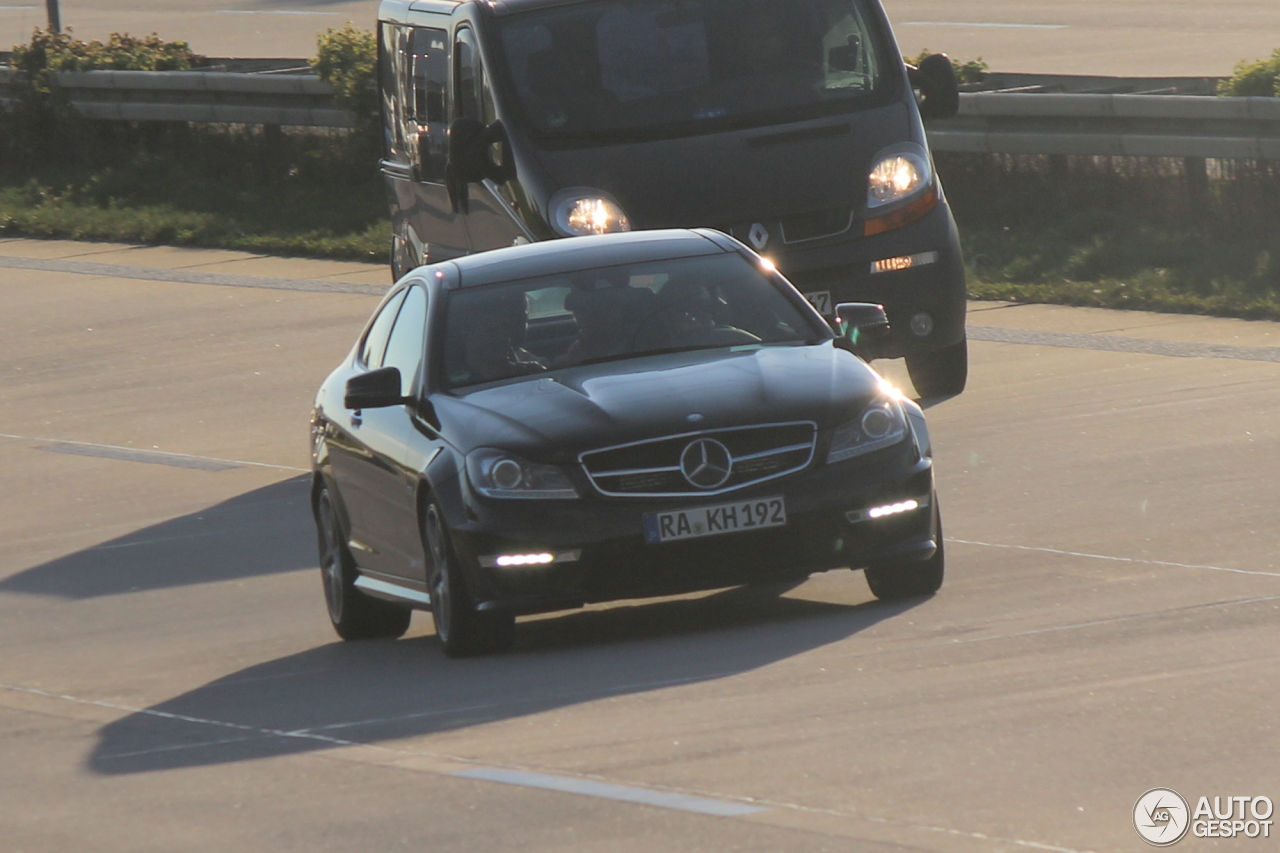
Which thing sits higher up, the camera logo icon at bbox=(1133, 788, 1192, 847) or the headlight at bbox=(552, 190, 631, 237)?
the camera logo icon at bbox=(1133, 788, 1192, 847)

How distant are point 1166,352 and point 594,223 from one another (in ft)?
11.6

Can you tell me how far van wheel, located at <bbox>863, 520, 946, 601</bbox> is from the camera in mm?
9484

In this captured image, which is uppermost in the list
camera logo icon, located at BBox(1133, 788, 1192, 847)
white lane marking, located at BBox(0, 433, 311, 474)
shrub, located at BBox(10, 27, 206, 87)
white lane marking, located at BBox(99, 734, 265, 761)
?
camera logo icon, located at BBox(1133, 788, 1192, 847)

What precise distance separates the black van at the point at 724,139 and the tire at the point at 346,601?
11.5 feet

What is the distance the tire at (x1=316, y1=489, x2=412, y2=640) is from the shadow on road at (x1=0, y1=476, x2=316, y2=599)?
1.09 metres

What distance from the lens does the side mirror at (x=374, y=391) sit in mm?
9977

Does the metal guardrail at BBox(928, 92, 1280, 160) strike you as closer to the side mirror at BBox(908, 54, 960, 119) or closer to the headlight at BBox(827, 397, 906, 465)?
the side mirror at BBox(908, 54, 960, 119)

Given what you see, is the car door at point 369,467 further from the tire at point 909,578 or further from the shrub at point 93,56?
the shrub at point 93,56

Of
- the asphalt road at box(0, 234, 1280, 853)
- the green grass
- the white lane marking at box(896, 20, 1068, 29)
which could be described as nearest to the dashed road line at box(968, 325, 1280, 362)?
the asphalt road at box(0, 234, 1280, 853)

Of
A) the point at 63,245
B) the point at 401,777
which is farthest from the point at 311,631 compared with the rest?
the point at 63,245

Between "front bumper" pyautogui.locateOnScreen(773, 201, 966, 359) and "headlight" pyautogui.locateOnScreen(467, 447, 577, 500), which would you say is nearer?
"headlight" pyautogui.locateOnScreen(467, 447, 577, 500)

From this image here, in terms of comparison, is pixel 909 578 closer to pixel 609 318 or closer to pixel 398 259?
pixel 609 318

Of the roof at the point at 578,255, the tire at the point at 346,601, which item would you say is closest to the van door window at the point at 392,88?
the roof at the point at 578,255

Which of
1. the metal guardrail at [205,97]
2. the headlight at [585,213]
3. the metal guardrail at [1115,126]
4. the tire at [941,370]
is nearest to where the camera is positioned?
the headlight at [585,213]
